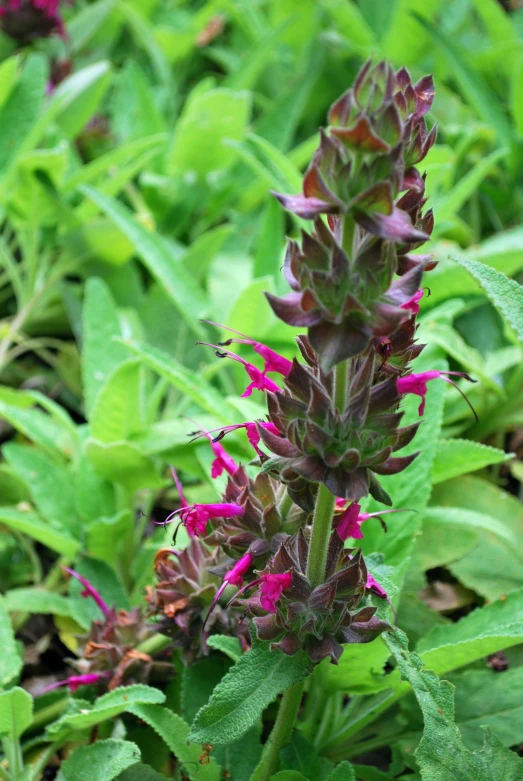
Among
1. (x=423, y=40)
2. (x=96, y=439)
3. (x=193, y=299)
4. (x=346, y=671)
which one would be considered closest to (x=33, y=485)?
(x=96, y=439)

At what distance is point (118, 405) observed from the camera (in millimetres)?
1205

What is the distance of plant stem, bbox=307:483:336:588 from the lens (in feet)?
2.24

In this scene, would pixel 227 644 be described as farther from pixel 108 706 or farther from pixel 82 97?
pixel 82 97

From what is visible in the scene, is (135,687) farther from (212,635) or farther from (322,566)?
(322,566)

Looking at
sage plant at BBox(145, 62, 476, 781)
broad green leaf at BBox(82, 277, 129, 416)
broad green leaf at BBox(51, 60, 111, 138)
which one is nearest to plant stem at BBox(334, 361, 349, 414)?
sage plant at BBox(145, 62, 476, 781)

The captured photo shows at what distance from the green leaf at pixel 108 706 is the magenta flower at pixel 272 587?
23cm

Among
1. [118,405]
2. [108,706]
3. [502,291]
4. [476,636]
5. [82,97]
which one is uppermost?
[82,97]

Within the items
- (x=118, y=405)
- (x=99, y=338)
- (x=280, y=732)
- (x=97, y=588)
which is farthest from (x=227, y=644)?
(x=99, y=338)

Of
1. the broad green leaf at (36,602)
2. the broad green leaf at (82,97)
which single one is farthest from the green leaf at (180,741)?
the broad green leaf at (82,97)

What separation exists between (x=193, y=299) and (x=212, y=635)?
2.32ft

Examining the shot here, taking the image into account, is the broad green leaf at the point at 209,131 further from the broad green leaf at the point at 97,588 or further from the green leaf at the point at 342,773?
the green leaf at the point at 342,773

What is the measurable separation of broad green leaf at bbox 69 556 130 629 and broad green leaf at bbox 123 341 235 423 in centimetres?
27

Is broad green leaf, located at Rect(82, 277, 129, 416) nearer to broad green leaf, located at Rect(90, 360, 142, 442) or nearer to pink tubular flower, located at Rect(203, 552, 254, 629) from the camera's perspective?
broad green leaf, located at Rect(90, 360, 142, 442)

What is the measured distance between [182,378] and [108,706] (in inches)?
16.8
